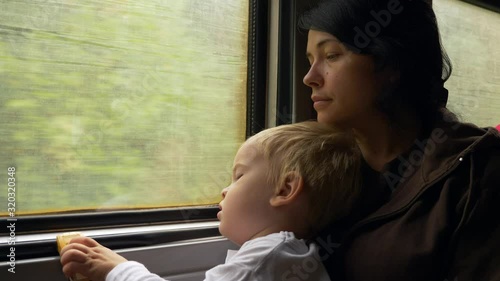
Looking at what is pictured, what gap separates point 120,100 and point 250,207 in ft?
1.80

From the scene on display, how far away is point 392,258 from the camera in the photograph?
0.94 meters

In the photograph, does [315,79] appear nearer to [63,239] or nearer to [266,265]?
[266,265]

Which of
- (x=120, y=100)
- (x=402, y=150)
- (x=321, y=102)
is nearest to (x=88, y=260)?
(x=120, y=100)

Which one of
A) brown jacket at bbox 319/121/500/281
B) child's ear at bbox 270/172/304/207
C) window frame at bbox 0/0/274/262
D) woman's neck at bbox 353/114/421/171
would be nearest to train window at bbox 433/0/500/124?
window frame at bbox 0/0/274/262

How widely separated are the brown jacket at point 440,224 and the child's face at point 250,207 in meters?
0.17

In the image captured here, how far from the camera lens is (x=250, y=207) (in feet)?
3.31

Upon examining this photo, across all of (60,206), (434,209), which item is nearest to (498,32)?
(434,209)

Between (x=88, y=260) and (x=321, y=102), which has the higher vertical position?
(x=321, y=102)

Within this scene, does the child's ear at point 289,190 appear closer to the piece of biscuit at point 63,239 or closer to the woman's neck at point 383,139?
the woman's neck at point 383,139

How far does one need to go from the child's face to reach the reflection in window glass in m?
0.44

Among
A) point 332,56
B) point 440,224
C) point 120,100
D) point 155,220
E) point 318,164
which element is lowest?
point 155,220

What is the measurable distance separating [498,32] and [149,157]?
1.98 metres

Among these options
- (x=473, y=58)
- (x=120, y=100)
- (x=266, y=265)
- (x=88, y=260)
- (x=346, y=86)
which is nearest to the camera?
(x=266, y=265)

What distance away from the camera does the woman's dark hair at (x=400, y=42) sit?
1.17 meters
